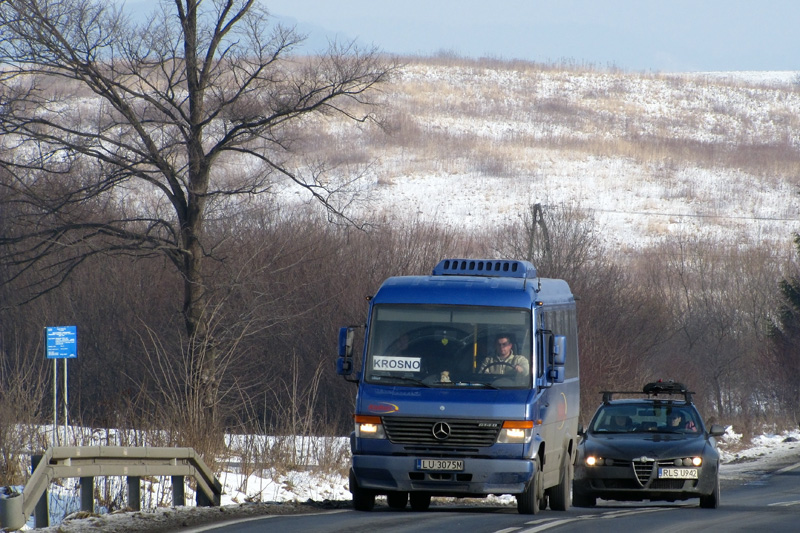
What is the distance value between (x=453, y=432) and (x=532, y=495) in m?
1.29

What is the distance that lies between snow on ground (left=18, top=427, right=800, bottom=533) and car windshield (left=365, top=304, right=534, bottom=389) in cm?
212

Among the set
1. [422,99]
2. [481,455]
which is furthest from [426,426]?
[422,99]

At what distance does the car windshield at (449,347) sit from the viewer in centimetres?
1282

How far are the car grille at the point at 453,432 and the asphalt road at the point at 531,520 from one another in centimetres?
85

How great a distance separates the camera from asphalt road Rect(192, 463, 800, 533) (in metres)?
11.1

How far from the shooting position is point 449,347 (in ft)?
42.4

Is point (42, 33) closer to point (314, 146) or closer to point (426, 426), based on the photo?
point (426, 426)

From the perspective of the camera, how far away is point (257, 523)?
447 inches

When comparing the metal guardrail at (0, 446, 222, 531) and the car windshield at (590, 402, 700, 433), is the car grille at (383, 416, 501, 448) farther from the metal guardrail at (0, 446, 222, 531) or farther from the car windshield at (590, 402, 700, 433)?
the car windshield at (590, 402, 700, 433)

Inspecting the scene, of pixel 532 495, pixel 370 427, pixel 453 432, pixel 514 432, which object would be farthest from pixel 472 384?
pixel 532 495

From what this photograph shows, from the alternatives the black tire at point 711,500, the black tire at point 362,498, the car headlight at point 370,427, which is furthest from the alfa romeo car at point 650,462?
the car headlight at point 370,427

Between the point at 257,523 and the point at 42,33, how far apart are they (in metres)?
14.2

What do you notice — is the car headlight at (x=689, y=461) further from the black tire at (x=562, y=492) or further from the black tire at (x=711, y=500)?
the black tire at (x=562, y=492)

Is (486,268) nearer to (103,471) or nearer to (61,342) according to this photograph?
(103,471)
